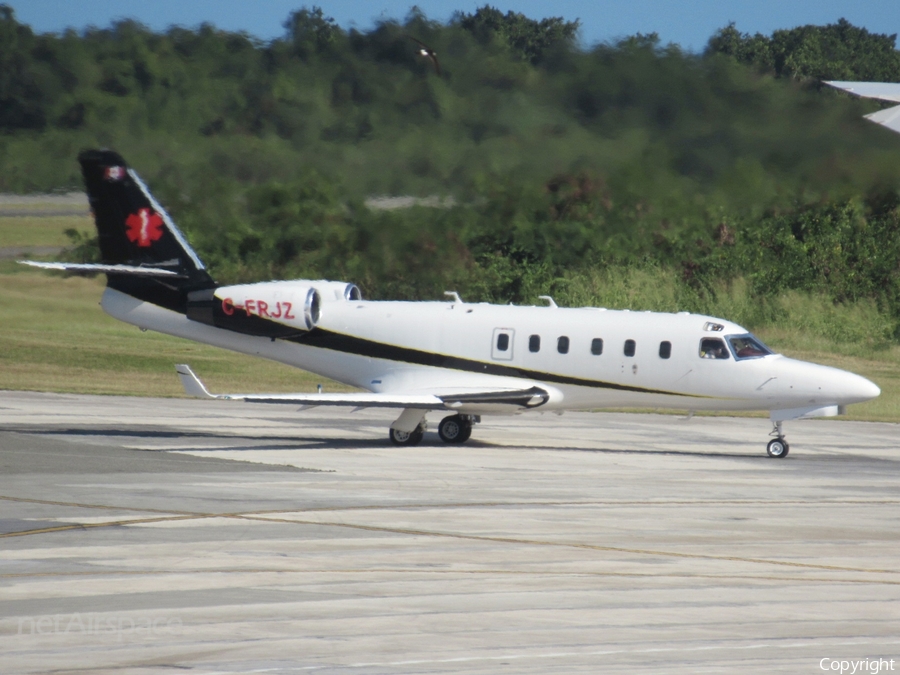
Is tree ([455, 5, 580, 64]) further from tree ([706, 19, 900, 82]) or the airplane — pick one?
the airplane

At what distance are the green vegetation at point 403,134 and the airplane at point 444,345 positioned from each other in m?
10.8

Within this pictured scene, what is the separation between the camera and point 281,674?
10.1 metres

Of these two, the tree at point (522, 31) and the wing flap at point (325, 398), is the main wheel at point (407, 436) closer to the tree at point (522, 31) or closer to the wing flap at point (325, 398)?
the wing flap at point (325, 398)

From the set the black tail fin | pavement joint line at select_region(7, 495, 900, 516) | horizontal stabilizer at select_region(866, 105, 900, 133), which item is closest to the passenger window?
pavement joint line at select_region(7, 495, 900, 516)

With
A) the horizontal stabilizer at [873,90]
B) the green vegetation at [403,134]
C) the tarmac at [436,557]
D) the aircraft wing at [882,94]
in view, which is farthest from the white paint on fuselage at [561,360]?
the green vegetation at [403,134]

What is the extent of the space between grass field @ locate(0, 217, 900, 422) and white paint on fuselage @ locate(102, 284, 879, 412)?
12.0 metres

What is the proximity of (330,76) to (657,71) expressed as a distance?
31.0 feet

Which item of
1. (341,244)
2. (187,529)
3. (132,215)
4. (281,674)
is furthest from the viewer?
(341,244)

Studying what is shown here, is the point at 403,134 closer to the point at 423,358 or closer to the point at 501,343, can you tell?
the point at 423,358

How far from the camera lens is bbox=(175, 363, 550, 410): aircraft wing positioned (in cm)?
2497

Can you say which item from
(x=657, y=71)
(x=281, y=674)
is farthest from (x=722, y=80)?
(x=281, y=674)

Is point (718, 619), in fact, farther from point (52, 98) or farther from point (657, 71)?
point (52, 98)

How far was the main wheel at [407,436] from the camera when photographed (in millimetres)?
27312

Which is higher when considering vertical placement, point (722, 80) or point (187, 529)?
point (722, 80)
